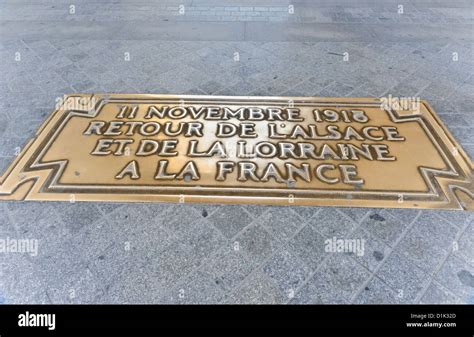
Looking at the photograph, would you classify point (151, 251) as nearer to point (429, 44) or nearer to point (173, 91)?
point (173, 91)

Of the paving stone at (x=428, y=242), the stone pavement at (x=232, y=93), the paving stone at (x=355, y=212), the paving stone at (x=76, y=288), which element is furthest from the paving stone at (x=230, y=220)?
the paving stone at (x=428, y=242)

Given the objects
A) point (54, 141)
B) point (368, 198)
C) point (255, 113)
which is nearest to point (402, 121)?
point (368, 198)

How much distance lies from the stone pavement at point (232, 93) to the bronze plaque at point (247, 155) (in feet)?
0.46

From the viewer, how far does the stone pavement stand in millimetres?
2078

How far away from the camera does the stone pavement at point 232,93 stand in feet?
6.82

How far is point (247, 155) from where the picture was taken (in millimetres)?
2924

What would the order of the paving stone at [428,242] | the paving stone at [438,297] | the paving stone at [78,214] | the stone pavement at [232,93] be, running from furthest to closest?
the paving stone at [78,214], the paving stone at [428,242], the stone pavement at [232,93], the paving stone at [438,297]

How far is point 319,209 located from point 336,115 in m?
1.31

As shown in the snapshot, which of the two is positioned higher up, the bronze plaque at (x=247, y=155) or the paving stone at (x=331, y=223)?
the bronze plaque at (x=247, y=155)

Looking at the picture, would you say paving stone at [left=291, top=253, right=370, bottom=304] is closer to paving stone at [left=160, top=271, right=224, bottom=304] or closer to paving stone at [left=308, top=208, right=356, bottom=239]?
paving stone at [left=308, top=208, right=356, bottom=239]

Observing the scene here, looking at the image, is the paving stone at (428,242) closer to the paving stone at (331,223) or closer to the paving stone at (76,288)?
the paving stone at (331,223)

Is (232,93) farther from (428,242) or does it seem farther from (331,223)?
(428,242)

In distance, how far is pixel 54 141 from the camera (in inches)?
123
